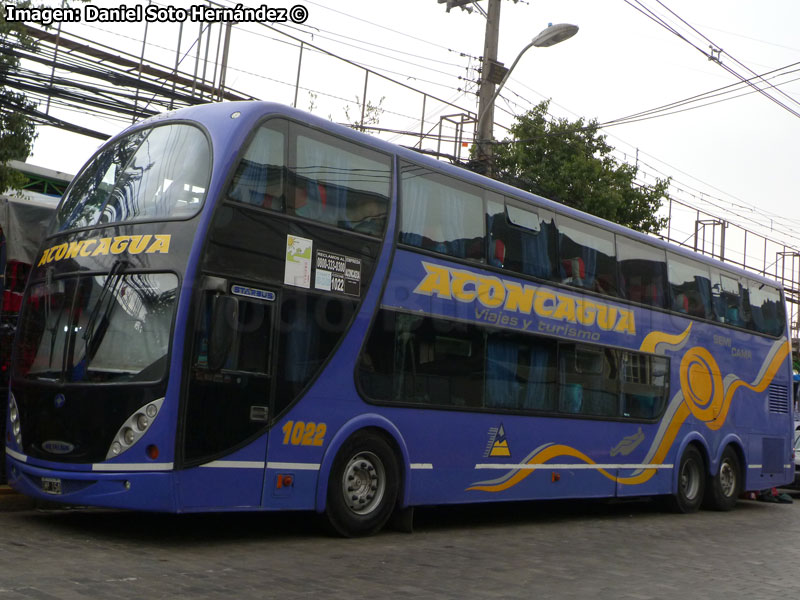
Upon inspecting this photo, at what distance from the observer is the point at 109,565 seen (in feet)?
22.2

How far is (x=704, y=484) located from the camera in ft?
51.2

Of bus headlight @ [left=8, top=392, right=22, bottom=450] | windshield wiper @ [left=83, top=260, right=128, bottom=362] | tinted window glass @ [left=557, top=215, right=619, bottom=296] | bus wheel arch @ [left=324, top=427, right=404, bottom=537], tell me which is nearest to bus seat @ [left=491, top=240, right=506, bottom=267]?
tinted window glass @ [left=557, top=215, right=619, bottom=296]

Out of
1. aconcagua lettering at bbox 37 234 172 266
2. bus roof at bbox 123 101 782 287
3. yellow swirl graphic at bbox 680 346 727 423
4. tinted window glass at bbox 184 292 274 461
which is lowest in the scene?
tinted window glass at bbox 184 292 274 461

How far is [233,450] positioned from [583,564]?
3.33 m

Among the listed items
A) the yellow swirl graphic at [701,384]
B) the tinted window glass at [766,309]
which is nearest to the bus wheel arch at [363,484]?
the yellow swirl graphic at [701,384]

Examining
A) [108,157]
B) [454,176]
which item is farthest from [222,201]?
[454,176]

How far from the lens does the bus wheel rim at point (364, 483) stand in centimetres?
927

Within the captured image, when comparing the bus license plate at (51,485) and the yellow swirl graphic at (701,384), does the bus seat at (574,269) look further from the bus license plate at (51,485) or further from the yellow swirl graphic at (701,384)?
the bus license plate at (51,485)

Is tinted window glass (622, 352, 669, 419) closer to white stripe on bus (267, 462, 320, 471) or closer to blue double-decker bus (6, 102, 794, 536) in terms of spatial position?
blue double-decker bus (6, 102, 794, 536)

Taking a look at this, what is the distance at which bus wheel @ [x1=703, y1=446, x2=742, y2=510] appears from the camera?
1576 cm

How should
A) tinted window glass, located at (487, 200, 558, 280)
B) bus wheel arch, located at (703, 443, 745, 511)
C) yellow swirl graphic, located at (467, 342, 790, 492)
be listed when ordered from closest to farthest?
tinted window glass, located at (487, 200, 558, 280) → yellow swirl graphic, located at (467, 342, 790, 492) → bus wheel arch, located at (703, 443, 745, 511)

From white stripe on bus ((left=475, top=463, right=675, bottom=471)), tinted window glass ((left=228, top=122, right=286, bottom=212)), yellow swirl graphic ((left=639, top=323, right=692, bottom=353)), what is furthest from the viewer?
yellow swirl graphic ((left=639, top=323, right=692, bottom=353))

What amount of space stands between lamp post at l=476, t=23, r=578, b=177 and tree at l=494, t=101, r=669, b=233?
14.1 ft

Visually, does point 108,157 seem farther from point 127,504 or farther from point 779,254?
point 779,254
